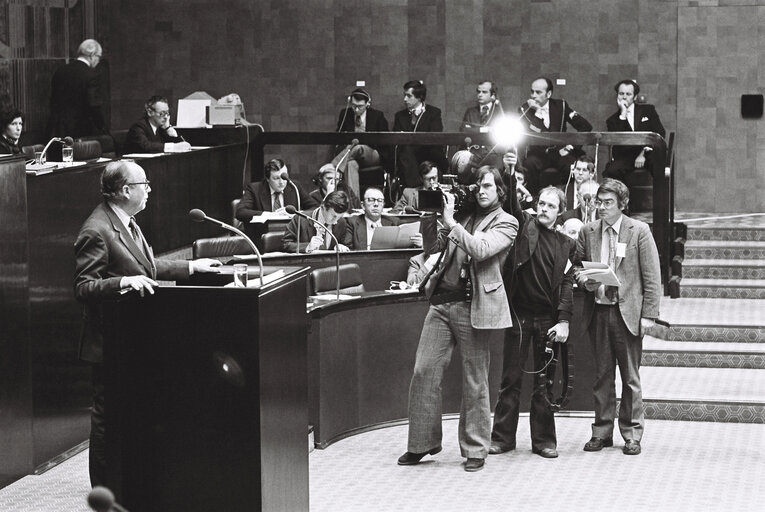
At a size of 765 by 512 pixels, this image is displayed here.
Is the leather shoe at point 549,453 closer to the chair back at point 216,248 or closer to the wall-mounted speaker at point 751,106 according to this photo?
the chair back at point 216,248

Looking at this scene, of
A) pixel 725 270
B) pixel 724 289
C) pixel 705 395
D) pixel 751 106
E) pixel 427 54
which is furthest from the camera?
pixel 427 54

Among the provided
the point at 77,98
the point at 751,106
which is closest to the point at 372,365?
the point at 77,98

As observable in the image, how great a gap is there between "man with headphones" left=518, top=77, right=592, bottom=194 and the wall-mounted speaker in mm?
2165

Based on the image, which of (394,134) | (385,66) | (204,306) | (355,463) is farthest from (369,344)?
(385,66)

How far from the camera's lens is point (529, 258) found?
23.3ft

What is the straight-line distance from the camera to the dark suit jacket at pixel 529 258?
7.07m

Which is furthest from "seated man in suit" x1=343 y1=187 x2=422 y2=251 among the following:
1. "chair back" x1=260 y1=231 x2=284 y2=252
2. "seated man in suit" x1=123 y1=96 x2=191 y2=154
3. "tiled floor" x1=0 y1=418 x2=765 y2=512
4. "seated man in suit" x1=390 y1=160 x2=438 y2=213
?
"tiled floor" x1=0 y1=418 x2=765 y2=512

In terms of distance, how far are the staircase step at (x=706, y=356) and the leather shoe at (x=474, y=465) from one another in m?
2.59

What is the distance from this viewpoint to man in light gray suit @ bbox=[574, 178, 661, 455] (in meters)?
7.25

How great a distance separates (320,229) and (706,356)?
3.12 metres

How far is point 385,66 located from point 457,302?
8.20m

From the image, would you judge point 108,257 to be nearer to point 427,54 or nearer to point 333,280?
point 333,280

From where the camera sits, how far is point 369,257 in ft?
31.1

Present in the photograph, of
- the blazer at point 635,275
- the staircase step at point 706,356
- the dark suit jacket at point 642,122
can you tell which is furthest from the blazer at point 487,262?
the dark suit jacket at point 642,122
